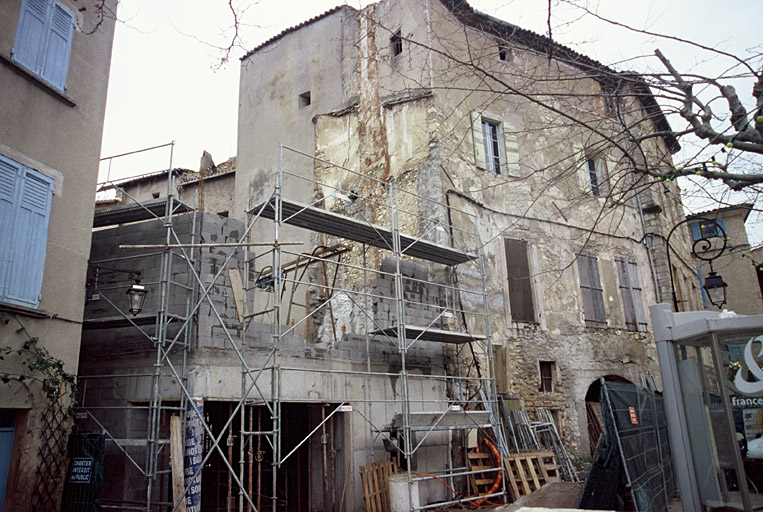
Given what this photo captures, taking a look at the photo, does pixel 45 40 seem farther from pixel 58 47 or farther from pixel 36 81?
pixel 36 81

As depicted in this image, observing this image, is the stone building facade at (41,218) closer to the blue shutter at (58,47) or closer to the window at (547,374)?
the blue shutter at (58,47)

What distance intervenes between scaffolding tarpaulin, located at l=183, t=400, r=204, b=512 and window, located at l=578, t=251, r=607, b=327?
979 cm

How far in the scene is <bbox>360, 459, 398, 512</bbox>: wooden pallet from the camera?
9508mm

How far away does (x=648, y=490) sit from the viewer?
24.1 ft

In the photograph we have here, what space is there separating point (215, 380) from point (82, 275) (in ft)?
7.40

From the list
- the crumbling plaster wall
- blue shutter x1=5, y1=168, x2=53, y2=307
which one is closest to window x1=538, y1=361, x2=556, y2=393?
the crumbling plaster wall

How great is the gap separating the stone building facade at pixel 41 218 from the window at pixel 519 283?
347 inches

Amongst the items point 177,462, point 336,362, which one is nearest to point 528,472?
point 336,362

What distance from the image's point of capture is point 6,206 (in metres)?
7.06

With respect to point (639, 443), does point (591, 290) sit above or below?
above

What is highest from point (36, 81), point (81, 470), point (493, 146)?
point (493, 146)

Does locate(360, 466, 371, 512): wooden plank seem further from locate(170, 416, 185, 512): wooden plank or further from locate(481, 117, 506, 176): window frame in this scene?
locate(481, 117, 506, 176): window frame

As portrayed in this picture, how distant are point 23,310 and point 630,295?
13.7m

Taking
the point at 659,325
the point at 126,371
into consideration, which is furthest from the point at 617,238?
the point at 126,371
